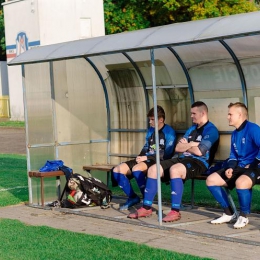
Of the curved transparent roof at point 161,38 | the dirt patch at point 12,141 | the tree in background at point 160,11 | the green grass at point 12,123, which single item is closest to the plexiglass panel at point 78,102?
the curved transparent roof at point 161,38

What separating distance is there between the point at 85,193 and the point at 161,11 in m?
28.5

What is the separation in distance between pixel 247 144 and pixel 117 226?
1790mm

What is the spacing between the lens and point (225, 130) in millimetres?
9734

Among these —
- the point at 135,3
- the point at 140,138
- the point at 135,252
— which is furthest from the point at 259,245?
the point at 135,3

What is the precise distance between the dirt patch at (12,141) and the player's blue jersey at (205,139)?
43.7 feet

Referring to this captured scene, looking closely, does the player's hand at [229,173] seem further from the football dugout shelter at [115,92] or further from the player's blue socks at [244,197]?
the football dugout shelter at [115,92]

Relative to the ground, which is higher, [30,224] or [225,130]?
[225,130]

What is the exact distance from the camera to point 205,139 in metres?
9.16

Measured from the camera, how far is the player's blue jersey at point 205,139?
9094 millimetres

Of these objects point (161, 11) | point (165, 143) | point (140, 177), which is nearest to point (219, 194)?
point (140, 177)

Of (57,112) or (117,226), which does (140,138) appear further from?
(117,226)

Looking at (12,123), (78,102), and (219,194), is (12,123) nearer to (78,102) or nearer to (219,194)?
(78,102)

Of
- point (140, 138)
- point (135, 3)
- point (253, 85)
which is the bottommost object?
point (140, 138)

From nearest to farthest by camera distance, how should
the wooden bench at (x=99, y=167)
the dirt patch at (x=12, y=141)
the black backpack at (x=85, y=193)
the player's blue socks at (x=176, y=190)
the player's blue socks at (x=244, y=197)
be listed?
1. the player's blue socks at (x=244, y=197)
2. the player's blue socks at (x=176, y=190)
3. the black backpack at (x=85, y=193)
4. the wooden bench at (x=99, y=167)
5. the dirt patch at (x=12, y=141)
